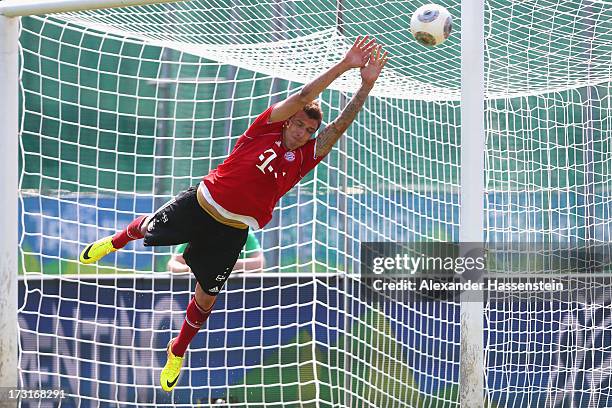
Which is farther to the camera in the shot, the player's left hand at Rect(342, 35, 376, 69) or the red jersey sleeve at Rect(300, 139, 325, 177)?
the red jersey sleeve at Rect(300, 139, 325, 177)

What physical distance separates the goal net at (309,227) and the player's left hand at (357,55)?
2238mm

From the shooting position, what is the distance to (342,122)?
4.76 meters

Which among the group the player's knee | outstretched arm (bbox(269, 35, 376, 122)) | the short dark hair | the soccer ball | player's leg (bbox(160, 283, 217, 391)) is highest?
the soccer ball

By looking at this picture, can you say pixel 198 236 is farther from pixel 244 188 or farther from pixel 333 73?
pixel 333 73

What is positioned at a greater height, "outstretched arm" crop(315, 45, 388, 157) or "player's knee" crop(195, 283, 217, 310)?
"outstretched arm" crop(315, 45, 388, 157)

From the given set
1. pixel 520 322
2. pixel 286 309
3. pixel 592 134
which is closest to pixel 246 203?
pixel 286 309

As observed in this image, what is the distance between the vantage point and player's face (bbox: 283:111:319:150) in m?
4.77

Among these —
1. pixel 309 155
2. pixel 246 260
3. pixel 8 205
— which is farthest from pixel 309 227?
pixel 8 205

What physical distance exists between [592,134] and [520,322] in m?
1.53

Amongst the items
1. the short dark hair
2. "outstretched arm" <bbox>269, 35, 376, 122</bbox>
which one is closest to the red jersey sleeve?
the short dark hair

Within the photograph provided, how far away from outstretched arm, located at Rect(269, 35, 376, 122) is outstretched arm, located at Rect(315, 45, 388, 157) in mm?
79
